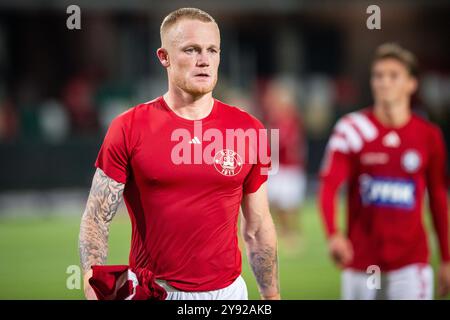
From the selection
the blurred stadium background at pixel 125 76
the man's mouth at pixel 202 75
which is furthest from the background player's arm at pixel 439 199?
the blurred stadium background at pixel 125 76

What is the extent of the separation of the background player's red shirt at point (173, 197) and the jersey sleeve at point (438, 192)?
2.41 metres

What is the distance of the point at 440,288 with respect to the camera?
6531mm

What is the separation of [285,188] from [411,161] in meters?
8.58

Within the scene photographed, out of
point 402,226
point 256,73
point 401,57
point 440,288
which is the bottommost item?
point 440,288

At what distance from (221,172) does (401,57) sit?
2.66 m

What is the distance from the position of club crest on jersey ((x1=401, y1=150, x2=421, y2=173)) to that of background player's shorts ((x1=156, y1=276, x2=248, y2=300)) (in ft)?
7.49

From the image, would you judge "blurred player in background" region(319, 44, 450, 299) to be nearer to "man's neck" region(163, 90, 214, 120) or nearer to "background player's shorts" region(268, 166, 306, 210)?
"man's neck" region(163, 90, 214, 120)

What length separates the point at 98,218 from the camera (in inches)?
182

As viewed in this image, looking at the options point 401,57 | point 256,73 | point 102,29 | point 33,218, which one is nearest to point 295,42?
point 256,73

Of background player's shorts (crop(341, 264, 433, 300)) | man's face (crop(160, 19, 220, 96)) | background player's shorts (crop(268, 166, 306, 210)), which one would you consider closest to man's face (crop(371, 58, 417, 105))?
background player's shorts (crop(341, 264, 433, 300))

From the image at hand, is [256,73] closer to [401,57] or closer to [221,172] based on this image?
[401,57]

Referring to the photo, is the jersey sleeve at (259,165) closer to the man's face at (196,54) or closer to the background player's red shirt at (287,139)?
the man's face at (196,54)

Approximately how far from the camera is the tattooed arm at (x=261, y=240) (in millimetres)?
4902

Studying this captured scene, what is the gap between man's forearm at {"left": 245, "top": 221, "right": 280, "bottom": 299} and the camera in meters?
→ 4.99
